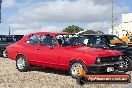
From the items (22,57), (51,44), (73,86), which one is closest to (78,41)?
(51,44)

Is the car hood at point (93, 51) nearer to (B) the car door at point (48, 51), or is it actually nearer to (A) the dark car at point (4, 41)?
(B) the car door at point (48, 51)

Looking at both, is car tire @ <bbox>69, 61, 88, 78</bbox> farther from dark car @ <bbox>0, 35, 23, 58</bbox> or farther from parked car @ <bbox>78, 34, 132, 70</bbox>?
dark car @ <bbox>0, 35, 23, 58</bbox>

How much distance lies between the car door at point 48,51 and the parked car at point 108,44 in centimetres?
169

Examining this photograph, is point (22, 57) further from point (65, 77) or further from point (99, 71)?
point (99, 71)

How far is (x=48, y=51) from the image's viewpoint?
13812mm

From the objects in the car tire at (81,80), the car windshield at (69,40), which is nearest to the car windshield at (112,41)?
the car windshield at (69,40)

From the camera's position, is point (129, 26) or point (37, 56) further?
point (129, 26)

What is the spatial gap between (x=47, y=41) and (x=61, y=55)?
112cm

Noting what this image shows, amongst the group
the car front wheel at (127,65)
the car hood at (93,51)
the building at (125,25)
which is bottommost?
the car front wheel at (127,65)

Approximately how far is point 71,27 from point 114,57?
301 ft

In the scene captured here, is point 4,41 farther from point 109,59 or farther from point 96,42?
point 109,59

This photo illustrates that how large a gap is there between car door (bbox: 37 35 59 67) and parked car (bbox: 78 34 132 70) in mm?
1689

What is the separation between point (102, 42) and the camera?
50.0 feet

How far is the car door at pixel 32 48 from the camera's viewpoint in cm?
1440
